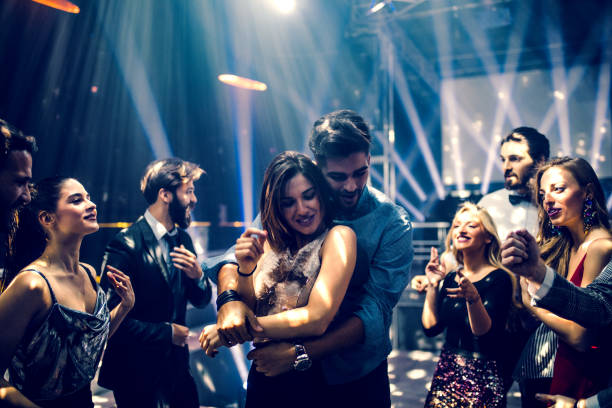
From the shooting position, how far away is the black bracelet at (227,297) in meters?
1.27

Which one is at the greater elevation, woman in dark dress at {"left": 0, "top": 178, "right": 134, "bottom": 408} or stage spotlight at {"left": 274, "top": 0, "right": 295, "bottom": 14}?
stage spotlight at {"left": 274, "top": 0, "right": 295, "bottom": 14}

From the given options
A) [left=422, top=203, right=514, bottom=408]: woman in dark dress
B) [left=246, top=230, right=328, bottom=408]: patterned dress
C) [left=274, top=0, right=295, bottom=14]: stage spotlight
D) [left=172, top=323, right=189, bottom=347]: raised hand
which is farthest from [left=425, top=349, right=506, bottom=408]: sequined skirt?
[left=274, top=0, right=295, bottom=14]: stage spotlight

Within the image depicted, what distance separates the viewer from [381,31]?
639 cm

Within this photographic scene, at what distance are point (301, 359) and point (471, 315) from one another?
3.63 feet

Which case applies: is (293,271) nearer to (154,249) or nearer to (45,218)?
(45,218)

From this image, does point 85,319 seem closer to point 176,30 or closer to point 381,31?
point 381,31

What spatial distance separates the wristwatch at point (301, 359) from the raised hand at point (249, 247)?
271 millimetres

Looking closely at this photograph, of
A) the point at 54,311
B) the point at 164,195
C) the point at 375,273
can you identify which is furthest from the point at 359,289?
the point at 164,195

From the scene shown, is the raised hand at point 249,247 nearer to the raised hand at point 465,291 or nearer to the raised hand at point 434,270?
the raised hand at point 465,291

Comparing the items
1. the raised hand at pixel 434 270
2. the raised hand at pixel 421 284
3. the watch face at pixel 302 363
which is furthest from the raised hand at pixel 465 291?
the watch face at pixel 302 363

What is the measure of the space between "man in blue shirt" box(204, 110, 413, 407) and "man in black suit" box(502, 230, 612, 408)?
44cm

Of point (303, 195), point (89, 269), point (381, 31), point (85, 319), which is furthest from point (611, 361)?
point (381, 31)

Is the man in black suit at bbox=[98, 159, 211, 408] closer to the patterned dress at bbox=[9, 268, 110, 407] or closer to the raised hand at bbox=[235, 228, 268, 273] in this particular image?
the patterned dress at bbox=[9, 268, 110, 407]

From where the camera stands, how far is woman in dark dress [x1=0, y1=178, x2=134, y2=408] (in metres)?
1.46
